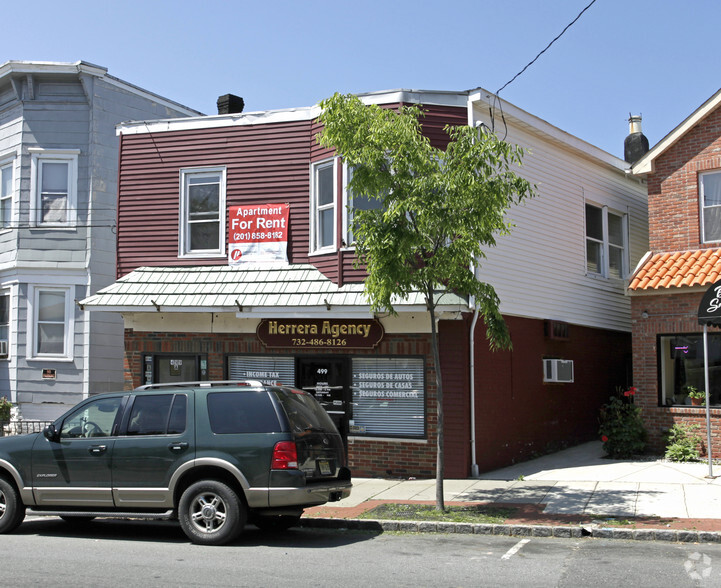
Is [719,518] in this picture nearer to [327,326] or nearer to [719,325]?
[719,325]

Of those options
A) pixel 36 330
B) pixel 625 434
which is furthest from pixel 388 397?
pixel 36 330

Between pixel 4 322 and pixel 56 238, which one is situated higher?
pixel 56 238

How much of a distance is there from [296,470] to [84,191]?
11.8 meters

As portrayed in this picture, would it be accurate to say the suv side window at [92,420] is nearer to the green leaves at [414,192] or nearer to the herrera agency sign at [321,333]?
the green leaves at [414,192]

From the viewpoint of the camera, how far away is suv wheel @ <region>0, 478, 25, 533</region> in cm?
908

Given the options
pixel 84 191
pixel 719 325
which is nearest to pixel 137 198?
pixel 84 191

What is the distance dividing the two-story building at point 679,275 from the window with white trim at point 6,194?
13.8 meters

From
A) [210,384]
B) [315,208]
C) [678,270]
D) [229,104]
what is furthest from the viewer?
[229,104]

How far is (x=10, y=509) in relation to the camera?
9078 mm

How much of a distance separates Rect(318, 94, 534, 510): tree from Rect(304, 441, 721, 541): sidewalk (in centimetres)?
131

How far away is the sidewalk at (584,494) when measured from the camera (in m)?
9.16

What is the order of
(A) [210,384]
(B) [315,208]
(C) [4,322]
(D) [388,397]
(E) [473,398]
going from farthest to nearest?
(C) [4,322] < (B) [315,208] < (D) [388,397] < (E) [473,398] < (A) [210,384]

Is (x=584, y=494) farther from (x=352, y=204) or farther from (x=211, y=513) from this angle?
(x=352, y=204)

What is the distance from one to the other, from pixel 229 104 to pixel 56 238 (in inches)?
199
